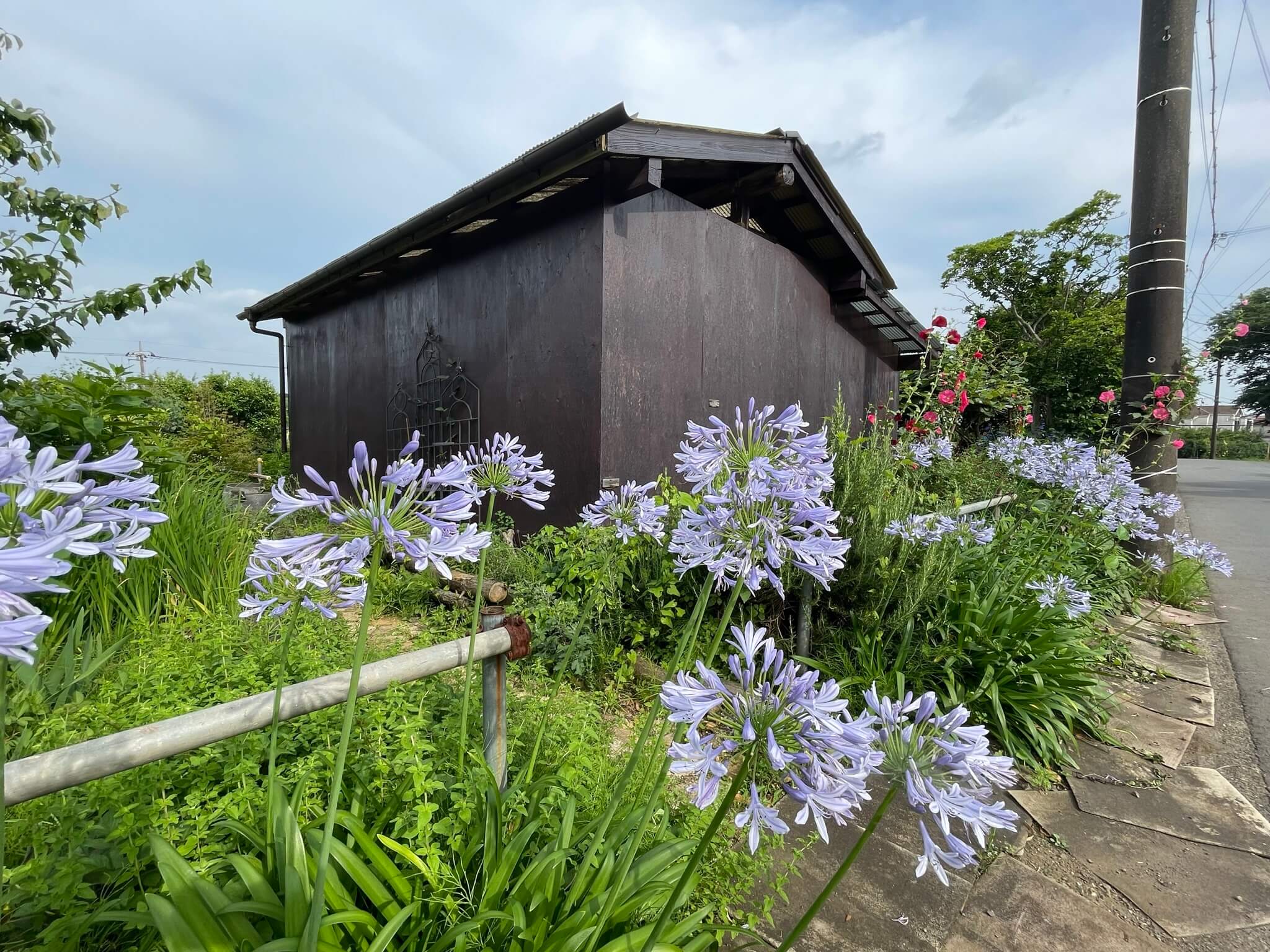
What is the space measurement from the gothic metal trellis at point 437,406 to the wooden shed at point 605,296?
0.08 feet

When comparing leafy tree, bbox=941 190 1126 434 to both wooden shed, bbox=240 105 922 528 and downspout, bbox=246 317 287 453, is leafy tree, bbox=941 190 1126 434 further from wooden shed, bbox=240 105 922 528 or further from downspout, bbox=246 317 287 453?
downspout, bbox=246 317 287 453

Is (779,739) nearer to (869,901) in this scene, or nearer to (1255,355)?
(869,901)

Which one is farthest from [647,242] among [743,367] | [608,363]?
[743,367]

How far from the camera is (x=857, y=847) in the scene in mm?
688

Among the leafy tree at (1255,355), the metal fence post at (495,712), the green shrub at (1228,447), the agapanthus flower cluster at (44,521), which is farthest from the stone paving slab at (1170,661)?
the green shrub at (1228,447)

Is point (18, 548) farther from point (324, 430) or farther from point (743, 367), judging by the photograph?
point (324, 430)

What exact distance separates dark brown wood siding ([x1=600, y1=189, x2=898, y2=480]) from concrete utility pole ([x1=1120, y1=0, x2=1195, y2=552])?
2916 mm

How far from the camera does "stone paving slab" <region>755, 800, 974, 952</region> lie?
5.52 ft

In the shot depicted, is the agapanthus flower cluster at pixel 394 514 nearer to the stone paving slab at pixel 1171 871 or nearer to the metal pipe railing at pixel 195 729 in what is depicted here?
the metal pipe railing at pixel 195 729

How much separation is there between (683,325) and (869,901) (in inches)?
157

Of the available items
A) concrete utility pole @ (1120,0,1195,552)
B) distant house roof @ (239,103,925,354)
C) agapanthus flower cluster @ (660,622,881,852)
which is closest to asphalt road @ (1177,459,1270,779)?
concrete utility pole @ (1120,0,1195,552)

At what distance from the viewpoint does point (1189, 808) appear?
2.40m

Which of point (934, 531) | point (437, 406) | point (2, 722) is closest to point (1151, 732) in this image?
point (934, 531)

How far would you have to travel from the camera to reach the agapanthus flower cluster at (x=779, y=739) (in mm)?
796
